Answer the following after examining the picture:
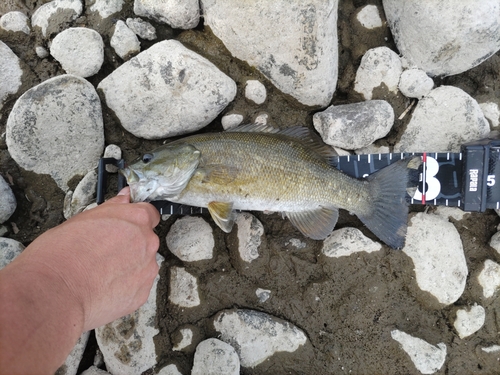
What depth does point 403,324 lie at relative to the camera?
4.02 m

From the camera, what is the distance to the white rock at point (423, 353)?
3.84m

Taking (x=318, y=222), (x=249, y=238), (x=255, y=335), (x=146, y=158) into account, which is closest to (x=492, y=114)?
(x=318, y=222)

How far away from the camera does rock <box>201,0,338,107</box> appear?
386 cm

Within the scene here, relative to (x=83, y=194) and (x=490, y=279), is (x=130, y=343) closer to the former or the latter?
(x=83, y=194)

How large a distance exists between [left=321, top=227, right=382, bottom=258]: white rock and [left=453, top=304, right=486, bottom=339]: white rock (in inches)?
42.4

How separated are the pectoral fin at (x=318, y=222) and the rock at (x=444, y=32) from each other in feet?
6.37

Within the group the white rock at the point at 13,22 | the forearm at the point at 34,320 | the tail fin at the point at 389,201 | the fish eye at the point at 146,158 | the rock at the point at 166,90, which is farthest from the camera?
the white rock at the point at 13,22

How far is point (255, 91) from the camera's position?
13.7ft

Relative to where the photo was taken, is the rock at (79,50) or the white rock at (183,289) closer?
the white rock at (183,289)

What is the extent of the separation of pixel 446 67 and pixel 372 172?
143 cm

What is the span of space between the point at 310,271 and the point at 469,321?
170 cm

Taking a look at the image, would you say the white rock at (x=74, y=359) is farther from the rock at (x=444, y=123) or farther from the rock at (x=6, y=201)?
the rock at (x=444, y=123)

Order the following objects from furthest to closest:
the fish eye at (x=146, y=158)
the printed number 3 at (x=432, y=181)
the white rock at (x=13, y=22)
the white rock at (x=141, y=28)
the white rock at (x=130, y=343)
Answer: the white rock at (x=13, y=22), the white rock at (x=141, y=28), the printed number 3 at (x=432, y=181), the white rock at (x=130, y=343), the fish eye at (x=146, y=158)

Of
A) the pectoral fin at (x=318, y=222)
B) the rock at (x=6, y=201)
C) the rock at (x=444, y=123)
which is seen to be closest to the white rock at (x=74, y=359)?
the rock at (x=6, y=201)
